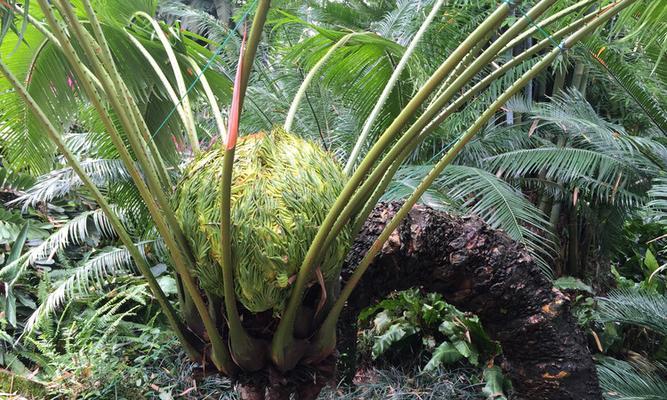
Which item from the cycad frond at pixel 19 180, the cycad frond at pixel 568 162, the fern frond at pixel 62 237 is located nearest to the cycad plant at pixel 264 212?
the cycad frond at pixel 568 162

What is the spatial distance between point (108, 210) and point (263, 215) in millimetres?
354

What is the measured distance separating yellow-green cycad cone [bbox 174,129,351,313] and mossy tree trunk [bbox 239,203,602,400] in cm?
46

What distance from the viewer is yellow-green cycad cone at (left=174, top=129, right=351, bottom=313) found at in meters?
1.17

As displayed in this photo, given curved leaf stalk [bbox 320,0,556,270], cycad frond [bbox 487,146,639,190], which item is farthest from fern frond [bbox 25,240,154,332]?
cycad frond [bbox 487,146,639,190]

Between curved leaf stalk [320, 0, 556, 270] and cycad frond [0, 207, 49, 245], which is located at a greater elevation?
curved leaf stalk [320, 0, 556, 270]

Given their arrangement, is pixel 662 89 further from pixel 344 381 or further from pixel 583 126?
pixel 344 381

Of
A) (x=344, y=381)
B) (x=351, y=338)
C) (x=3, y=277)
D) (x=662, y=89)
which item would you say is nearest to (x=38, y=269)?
(x=3, y=277)

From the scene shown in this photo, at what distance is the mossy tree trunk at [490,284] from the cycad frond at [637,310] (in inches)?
35.6

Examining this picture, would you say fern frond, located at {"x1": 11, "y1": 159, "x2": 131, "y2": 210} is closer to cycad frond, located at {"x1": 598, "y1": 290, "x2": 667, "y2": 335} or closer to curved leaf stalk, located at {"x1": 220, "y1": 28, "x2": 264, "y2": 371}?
curved leaf stalk, located at {"x1": 220, "y1": 28, "x2": 264, "y2": 371}

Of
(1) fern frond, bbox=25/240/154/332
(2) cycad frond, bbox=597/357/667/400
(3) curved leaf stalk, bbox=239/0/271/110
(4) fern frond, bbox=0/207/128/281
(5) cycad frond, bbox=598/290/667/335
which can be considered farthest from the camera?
(4) fern frond, bbox=0/207/128/281

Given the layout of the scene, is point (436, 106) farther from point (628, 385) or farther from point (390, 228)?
point (628, 385)

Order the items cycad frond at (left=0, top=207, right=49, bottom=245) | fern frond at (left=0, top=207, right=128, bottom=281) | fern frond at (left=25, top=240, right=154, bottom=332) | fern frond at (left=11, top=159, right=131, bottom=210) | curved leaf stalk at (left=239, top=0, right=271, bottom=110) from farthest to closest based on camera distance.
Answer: cycad frond at (left=0, top=207, right=49, bottom=245), fern frond at (left=0, top=207, right=128, bottom=281), fern frond at (left=11, top=159, right=131, bottom=210), fern frond at (left=25, top=240, right=154, bottom=332), curved leaf stalk at (left=239, top=0, right=271, bottom=110)

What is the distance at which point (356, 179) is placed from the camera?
1.11 meters

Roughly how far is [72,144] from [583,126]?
3.19 meters
